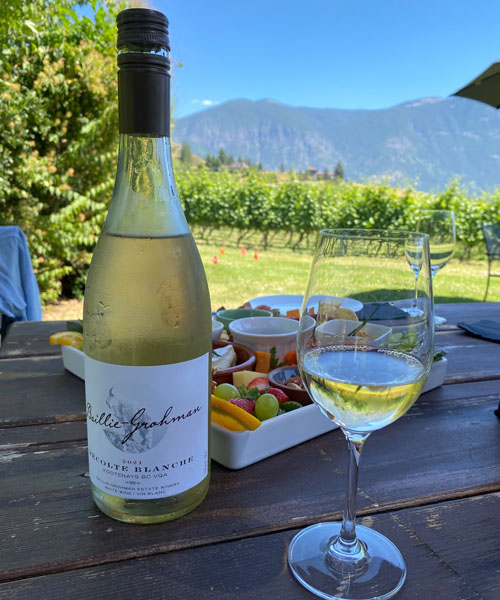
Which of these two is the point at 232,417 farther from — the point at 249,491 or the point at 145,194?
the point at 145,194

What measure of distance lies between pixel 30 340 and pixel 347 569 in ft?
3.97

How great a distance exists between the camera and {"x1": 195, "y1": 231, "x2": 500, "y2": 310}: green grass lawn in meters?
6.80

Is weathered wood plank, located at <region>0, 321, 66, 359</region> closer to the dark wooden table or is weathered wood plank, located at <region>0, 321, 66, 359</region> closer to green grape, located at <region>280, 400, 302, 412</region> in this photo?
the dark wooden table

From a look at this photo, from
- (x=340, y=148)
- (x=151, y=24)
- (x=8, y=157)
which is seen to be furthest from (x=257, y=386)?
(x=340, y=148)

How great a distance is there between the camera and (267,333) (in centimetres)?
116

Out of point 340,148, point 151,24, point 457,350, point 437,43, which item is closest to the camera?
point 151,24

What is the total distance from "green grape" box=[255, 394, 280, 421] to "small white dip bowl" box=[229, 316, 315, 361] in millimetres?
270

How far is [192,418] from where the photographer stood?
577mm

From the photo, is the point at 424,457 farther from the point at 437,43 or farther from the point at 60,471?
the point at 437,43

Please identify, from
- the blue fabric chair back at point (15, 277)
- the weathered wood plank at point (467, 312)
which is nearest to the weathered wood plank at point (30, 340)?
the blue fabric chair back at point (15, 277)

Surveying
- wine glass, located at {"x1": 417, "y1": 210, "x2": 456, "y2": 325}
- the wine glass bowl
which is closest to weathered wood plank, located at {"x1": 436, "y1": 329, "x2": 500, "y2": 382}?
wine glass, located at {"x1": 417, "y1": 210, "x2": 456, "y2": 325}

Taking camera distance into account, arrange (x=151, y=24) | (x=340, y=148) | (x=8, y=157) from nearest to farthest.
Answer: (x=151, y=24), (x=8, y=157), (x=340, y=148)

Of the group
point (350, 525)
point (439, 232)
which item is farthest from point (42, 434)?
point (439, 232)

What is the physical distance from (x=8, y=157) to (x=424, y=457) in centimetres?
447
